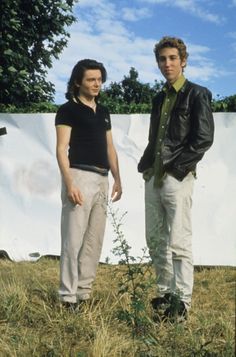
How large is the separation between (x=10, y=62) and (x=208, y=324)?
1247 centimetres

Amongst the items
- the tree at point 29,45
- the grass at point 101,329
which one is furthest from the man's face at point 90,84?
the tree at point 29,45

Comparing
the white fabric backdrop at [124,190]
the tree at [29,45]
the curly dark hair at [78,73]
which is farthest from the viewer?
the tree at [29,45]

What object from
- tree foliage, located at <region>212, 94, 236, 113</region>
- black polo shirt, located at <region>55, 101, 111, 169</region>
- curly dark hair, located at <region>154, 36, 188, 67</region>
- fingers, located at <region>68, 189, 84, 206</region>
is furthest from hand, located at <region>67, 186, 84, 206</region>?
tree foliage, located at <region>212, 94, 236, 113</region>

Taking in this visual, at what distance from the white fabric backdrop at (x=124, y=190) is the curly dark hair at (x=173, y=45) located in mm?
2413

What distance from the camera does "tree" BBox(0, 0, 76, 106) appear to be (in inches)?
559

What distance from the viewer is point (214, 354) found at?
256 cm

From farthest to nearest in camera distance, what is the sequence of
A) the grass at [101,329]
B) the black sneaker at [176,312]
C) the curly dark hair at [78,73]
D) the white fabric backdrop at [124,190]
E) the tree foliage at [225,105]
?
1. the tree foliage at [225,105]
2. the white fabric backdrop at [124,190]
3. the curly dark hair at [78,73]
4. the black sneaker at [176,312]
5. the grass at [101,329]

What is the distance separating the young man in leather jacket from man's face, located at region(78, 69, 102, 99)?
0.41 meters

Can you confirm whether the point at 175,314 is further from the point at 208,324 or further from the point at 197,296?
the point at 197,296

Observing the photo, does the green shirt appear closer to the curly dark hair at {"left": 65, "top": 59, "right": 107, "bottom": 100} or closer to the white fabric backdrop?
the curly dark hair at {"left": 65, "top": 59, "right": 107, "bottom": 100}

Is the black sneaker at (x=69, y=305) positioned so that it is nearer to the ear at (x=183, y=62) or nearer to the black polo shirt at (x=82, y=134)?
the black polo shirt at (x=82, y=134)

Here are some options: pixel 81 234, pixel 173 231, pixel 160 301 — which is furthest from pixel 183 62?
pixel 160 301

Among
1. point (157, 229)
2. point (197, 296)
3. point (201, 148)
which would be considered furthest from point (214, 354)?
point (197, 296)

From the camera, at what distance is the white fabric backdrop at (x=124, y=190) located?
564 cm
